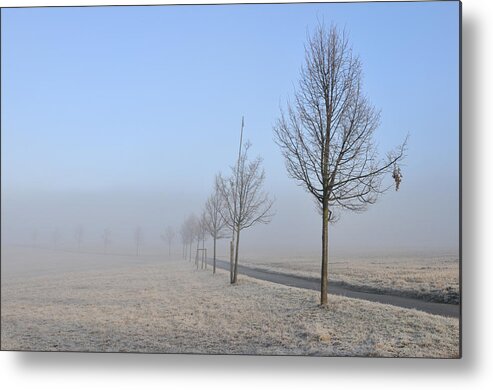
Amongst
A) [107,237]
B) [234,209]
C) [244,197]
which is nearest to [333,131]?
[244,197]

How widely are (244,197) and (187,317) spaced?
42.4 inches

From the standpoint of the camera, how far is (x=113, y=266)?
5.20 metres

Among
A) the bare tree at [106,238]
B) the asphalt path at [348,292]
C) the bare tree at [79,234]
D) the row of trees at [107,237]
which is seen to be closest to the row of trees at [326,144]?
the asphalt path at [348,292]

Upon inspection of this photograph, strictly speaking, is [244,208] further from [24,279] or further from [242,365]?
[24,279]

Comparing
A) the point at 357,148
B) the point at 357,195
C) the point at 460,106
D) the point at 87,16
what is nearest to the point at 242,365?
the point at 357,195

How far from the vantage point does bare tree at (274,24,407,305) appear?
4.82 m

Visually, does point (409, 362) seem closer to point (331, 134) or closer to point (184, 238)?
point (331, 134)

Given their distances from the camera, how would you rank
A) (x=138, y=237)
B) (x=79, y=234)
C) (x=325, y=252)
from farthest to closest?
(x=79, y=234) < (x=138, y=237) < (x=325, y=252)

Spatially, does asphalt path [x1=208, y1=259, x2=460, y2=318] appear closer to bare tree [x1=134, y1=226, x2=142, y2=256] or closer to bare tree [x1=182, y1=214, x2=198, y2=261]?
bare tree [x1=182, y1=214, x2=198, y2=261]

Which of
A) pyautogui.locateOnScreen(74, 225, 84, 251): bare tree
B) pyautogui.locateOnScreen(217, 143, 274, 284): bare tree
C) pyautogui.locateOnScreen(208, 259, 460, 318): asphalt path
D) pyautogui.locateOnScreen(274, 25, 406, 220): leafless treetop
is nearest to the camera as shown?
pyautogui.locateOnScreen(208, 259, 460, 318): asphalt path

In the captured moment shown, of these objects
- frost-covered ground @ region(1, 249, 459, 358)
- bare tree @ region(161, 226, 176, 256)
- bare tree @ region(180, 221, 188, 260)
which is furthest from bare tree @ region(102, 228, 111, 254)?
bare tree @ region(180, 221, 188, 260)

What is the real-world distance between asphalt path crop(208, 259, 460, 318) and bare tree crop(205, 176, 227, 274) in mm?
241

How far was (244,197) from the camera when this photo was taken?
16.6 feet

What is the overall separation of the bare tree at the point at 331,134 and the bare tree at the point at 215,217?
0.64 meters
